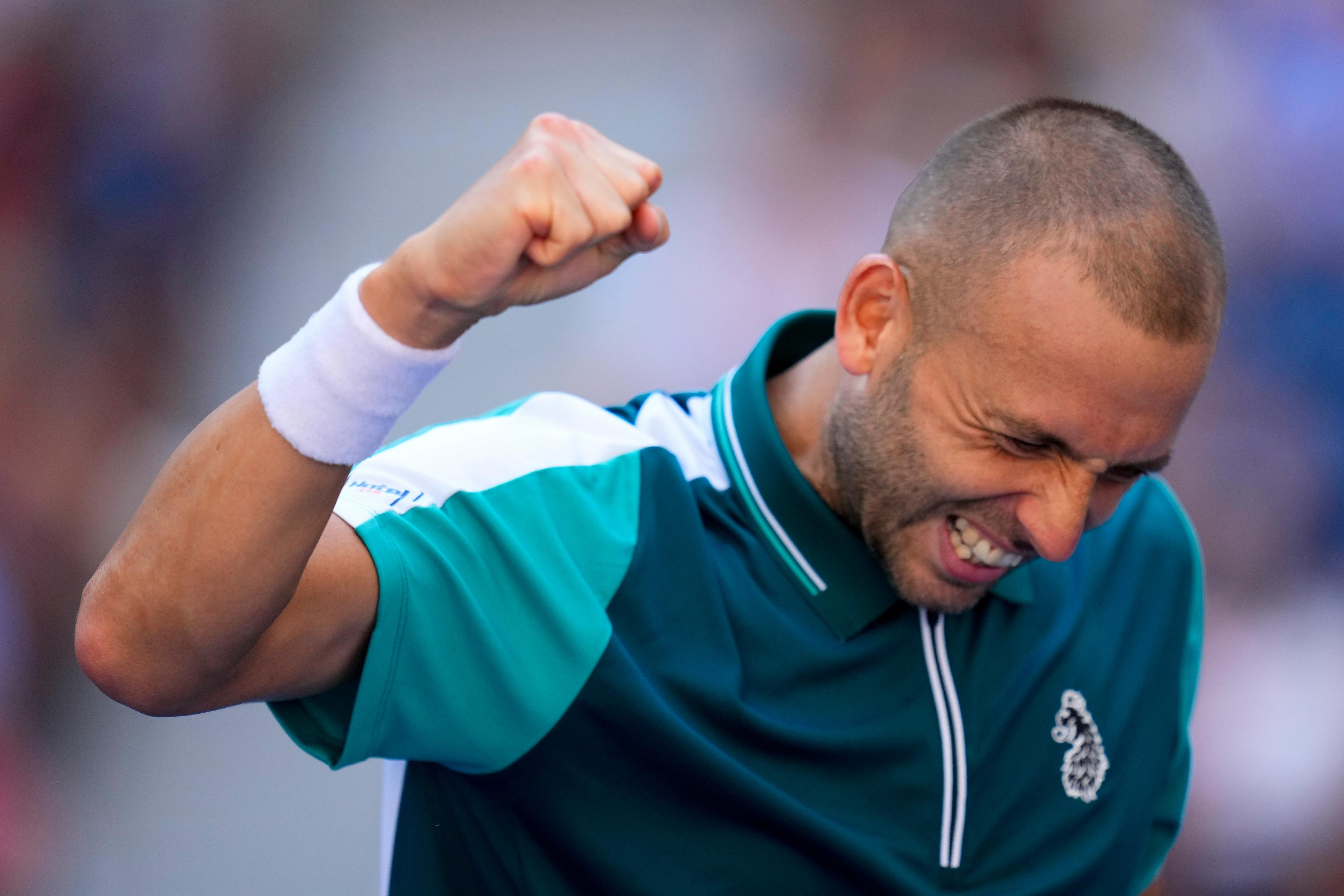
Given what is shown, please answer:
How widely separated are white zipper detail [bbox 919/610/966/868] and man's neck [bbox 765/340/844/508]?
160 mm

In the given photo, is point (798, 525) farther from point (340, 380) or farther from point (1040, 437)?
point (340, 380)

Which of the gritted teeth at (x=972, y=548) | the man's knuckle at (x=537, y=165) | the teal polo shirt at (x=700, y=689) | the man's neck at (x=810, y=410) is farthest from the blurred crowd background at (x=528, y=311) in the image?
the man's knuckle at (x=537, y=165)

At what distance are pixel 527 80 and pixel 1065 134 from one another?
0.97 meters

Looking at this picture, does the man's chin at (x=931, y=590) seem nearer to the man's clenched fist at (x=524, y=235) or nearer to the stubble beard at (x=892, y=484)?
the stubble beard at (x=892, y=484)

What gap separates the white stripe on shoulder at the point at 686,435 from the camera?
39.5 inches

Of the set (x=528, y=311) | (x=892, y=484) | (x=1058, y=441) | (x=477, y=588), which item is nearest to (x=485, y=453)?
(x=477, y=588)

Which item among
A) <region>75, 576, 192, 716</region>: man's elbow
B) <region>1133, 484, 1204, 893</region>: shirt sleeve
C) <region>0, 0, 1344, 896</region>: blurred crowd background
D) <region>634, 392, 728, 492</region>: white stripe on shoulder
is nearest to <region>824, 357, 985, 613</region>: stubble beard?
<region>634, 392, 728, 492</region>: white stripe on shoulder

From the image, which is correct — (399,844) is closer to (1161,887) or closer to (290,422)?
(290,422)

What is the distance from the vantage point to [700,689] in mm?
A: 868

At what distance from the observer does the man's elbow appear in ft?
1.90

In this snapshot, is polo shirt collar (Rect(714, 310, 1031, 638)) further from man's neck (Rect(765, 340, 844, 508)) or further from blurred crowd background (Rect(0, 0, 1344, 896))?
blurred crowd background (Rect(0, 0, 1344, 896))

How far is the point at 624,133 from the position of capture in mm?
1711

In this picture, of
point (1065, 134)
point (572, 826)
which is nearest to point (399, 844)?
point (572, 826)

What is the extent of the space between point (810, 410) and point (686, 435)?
0.43 ft
